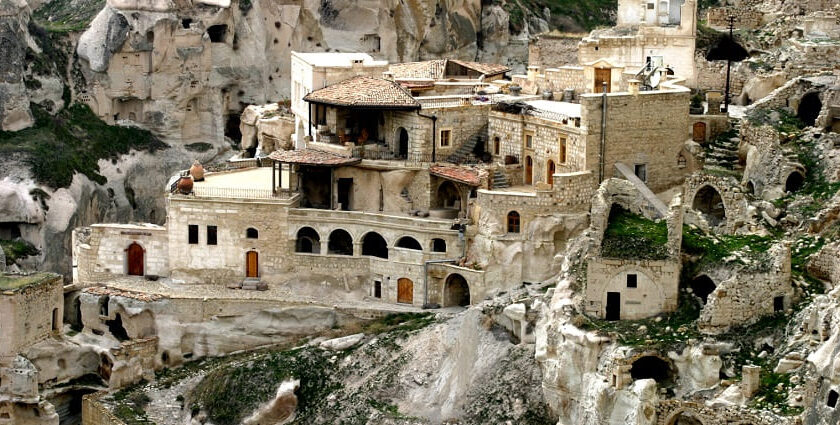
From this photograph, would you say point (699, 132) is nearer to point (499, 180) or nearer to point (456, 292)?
point (499, 180)

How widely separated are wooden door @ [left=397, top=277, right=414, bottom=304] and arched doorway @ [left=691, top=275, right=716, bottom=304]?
559 inches

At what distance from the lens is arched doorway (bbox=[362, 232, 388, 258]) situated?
269ft

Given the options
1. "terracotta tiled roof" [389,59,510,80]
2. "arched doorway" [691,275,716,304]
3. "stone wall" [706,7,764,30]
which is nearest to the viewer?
"arched doorway" [691,275,716,304]

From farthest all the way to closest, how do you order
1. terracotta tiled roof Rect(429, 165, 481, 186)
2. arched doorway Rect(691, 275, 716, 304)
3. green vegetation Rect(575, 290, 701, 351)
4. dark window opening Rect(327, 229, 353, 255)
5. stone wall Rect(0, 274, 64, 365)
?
dark window opening Rect(327, 229, 353, 255), terracotta tiled roof Rect(429, 165, 481, 186), stone wall Rect(0, 274, 64, 365), arched doorway Rect(691, 275, 716, 304), green vegetation Rect(575, 290, 701, 351)

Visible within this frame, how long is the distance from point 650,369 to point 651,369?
32 mm

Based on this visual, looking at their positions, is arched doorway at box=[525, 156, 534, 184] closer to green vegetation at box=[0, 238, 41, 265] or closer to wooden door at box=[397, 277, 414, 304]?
wooden door at box=[397, 277, 414, 304]

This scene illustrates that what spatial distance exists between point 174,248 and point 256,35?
28.3 meters

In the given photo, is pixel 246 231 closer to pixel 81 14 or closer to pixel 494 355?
pixel 494 355

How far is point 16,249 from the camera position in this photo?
3711 inches

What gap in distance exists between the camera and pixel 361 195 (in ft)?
274

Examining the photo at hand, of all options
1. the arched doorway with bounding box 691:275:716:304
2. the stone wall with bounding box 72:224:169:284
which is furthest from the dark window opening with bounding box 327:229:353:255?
the arched doorway with bounding box 691:275:716:304

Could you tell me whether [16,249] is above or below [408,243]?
below

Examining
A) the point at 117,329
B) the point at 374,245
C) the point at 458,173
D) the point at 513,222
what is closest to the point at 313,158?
the point at 374,245

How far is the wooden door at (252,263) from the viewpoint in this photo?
8262cm
